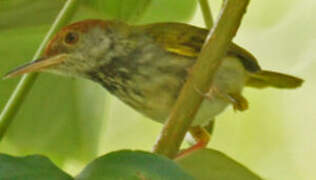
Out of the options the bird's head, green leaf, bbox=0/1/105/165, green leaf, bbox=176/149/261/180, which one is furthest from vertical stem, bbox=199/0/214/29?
green leaf, bbox=0/1/105/165

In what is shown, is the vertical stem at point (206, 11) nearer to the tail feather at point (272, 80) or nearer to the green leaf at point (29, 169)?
the tail feather at point (272, 80)

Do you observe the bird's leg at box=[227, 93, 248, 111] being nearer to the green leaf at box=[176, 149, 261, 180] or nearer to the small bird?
the small bird

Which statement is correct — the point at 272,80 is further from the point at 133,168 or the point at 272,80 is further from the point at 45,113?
the point at 133,168

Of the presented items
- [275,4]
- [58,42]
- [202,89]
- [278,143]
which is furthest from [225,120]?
[202,89]

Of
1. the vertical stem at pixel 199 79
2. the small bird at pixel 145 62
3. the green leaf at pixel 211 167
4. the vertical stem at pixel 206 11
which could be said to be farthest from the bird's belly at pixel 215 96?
the vertical stem at pixel 199 79

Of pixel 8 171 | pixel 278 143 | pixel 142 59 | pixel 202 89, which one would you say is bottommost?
pixel 278 143

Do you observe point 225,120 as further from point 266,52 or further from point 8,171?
point 8,171
